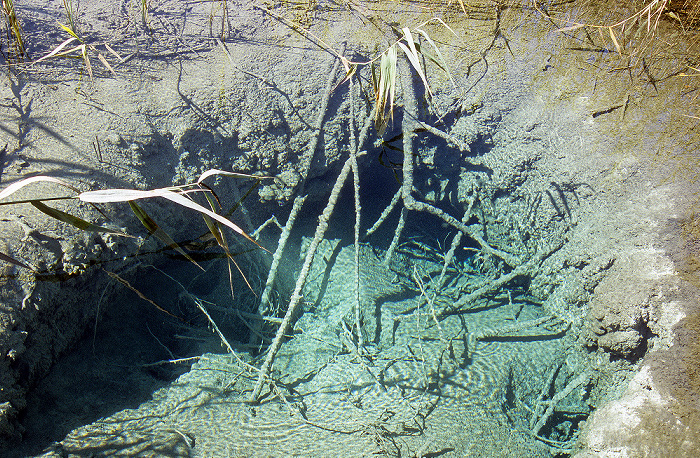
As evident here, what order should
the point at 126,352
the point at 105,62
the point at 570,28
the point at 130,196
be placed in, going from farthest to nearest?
the point at 570,28 < the point at 105,62 < the point at 126,352 < the point at 130,196

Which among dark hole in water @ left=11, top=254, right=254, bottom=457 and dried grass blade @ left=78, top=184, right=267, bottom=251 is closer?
dried grass blade @ left=78, top=184, right=267, bottom=251

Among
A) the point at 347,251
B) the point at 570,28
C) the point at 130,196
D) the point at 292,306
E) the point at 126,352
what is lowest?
the point at 126,352

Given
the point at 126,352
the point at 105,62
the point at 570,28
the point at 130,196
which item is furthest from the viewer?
the point at 570,28

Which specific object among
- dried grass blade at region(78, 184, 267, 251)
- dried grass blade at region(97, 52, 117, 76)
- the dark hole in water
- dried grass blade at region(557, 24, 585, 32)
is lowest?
the dark hole in water

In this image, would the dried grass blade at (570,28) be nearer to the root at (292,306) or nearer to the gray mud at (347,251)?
the gray mud at (347,251)

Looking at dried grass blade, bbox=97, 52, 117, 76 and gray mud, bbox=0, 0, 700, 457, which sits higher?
dried grass blade, bbox=97, 52, 117, 76

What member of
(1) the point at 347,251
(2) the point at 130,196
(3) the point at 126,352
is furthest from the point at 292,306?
(2) the point at 130,196

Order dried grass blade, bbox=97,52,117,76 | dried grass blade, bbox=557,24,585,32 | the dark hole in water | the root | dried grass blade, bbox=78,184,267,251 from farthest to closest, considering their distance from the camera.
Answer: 1. dried grass blade, bbox=557,24,585,32
2. dried grass blade, bbox=97,52,117,76
3. the root
4. the dark hole in water
5. dried grass blade, bbox=78,184,267,251

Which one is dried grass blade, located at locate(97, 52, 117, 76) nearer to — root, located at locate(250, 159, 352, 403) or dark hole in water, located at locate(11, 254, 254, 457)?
dark hole in water, located at locate(11, 254, 254, 457)

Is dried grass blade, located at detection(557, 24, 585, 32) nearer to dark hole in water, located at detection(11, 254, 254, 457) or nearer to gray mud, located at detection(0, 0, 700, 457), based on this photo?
gray mud, located at detection(0, 0, 700, 457)

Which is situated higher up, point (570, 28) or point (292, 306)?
point (570, 28)

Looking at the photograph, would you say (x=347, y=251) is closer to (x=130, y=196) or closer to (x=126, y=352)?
(x=126, y=352)

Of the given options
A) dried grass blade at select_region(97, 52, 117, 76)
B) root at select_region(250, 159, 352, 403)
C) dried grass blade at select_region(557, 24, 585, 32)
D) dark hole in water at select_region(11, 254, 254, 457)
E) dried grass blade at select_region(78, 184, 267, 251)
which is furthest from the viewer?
dried grass blade at select_region(557, 24, 585, 32)

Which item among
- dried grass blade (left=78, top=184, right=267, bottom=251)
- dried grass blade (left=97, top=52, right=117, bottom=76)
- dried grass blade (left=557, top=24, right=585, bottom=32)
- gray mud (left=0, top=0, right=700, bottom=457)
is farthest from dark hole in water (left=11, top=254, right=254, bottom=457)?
dried grass blade (left=557, top=24, right=585, bottom=32)
